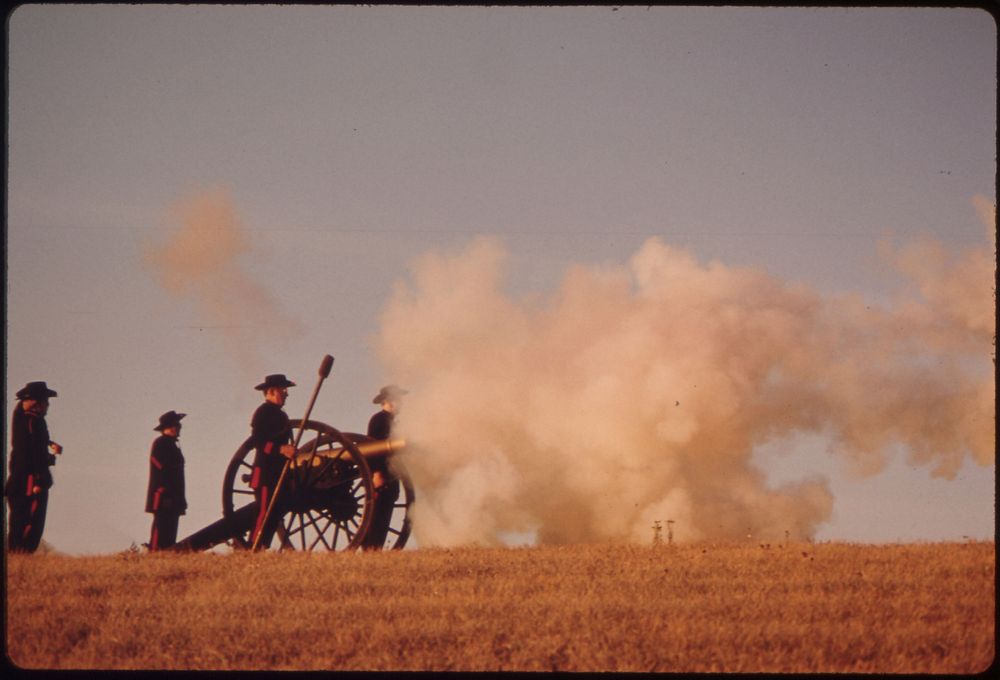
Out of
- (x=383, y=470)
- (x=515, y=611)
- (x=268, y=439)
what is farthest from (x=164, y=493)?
(x=515, y=611)

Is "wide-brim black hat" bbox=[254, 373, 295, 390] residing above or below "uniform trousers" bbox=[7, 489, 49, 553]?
above

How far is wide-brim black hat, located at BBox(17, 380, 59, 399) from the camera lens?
14531 millimetres

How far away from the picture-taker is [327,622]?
10.4 m

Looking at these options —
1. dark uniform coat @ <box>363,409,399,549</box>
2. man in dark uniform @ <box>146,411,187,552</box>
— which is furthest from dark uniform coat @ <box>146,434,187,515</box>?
dark uniform coat @ <box>363,409,399,549</box>

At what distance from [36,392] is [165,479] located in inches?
78.9

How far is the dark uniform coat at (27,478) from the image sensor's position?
47.1 feet

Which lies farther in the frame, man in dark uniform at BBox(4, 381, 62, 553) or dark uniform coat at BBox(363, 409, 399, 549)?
dark uniform coat at BBox(363, 409, 399, 549)

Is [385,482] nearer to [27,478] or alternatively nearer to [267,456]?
[267,456]

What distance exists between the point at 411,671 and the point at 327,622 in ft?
4.79

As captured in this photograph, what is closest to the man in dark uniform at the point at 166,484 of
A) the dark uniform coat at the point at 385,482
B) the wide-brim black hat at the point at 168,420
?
the wide-brim black hat at the point at 168,420

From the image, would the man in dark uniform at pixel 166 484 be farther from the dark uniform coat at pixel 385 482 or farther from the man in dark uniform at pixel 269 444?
the dark uniform coat at pixel 385 482

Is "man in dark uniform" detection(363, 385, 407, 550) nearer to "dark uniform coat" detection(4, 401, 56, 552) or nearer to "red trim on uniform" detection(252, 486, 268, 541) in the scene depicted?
"red trim on uniform" detection(252, 486, 268, 541)

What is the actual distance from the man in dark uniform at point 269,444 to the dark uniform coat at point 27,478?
7.97 ft

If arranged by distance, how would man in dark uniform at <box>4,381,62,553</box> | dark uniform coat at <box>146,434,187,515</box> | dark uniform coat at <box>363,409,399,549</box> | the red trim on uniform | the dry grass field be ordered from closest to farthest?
the dry grass field → man in dark uniform at <box>4,381,62,553</box> → the red trim on uniform → dark uniform coat at <box>146,434,187,515</box> → dark uniform coat at <box>363,409,399,549</box>
